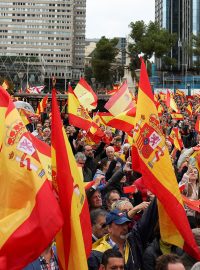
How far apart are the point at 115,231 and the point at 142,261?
318 millimetres

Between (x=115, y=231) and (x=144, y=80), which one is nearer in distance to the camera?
(x=115, y=231)

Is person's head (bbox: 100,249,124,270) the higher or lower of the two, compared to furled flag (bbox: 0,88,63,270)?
lower

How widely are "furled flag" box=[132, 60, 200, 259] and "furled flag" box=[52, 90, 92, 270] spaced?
2.56 feet

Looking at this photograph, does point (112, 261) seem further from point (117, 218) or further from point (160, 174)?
point (160, 174)

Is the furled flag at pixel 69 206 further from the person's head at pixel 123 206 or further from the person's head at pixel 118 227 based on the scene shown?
the person's head at pixel 123 206

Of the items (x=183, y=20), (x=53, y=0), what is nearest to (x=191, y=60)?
(x=183, y=20)

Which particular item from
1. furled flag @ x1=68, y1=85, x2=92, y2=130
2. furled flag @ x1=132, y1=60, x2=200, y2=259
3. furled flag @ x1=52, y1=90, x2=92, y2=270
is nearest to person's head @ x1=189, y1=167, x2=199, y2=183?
furled flag @ x1=132, y1=60, x2=200, y2=259

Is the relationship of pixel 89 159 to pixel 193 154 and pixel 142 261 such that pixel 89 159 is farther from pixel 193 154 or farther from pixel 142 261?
pixel 142 261

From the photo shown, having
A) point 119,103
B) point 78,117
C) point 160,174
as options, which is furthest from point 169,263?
point 119,103

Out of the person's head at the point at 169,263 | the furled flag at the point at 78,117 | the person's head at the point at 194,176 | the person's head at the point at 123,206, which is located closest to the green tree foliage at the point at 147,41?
the furled flag at the point at 78,117

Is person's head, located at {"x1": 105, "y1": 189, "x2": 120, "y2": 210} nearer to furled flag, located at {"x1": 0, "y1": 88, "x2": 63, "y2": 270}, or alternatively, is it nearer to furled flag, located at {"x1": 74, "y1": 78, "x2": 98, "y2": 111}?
furled flag, located at {"x1": 0, "y1": 88, "x2": 63, "y2": 270}

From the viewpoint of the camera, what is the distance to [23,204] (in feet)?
12.4

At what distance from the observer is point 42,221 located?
12.0 ft

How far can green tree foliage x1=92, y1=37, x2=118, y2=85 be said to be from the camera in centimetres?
6681
